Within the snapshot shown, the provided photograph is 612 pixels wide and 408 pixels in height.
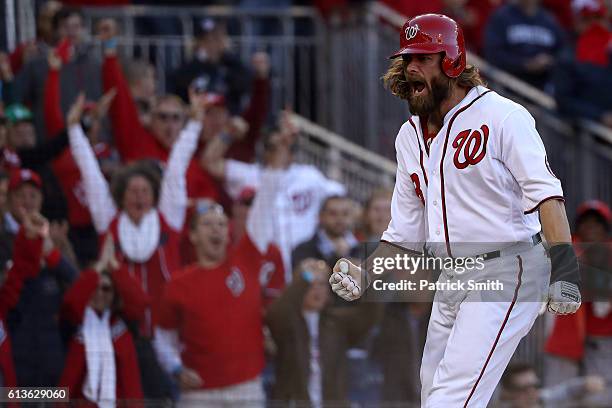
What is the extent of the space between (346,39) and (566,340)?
3.52 metres

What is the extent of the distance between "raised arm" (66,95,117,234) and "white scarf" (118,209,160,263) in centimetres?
11

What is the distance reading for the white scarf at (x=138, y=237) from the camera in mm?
7336

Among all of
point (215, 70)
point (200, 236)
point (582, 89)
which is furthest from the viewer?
point (582, 89)

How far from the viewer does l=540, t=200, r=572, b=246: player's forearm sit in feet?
14.6

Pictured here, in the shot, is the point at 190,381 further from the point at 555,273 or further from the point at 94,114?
the point at 555,273

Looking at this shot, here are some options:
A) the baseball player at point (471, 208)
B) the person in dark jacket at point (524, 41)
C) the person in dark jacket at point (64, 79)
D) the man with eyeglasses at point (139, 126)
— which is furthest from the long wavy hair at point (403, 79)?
the person in dark jacket at point (524, 41)

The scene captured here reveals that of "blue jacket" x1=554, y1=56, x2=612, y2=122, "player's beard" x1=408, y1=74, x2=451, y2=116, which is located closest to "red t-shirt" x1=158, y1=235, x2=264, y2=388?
"player's beard" x1=408, y1=74, x2=451, y2=116

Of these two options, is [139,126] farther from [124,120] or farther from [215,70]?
[215,70]

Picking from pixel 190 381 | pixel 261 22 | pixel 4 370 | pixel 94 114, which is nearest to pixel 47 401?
pixel 4 370

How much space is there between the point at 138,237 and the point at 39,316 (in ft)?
2.66

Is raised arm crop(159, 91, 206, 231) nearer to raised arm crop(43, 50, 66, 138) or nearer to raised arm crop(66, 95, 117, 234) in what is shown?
raised arm crop(66, 95, 117, 234)

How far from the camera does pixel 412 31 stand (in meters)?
4.79

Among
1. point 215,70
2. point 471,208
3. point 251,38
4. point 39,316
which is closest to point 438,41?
point 471,208

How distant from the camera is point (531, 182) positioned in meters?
4.52
